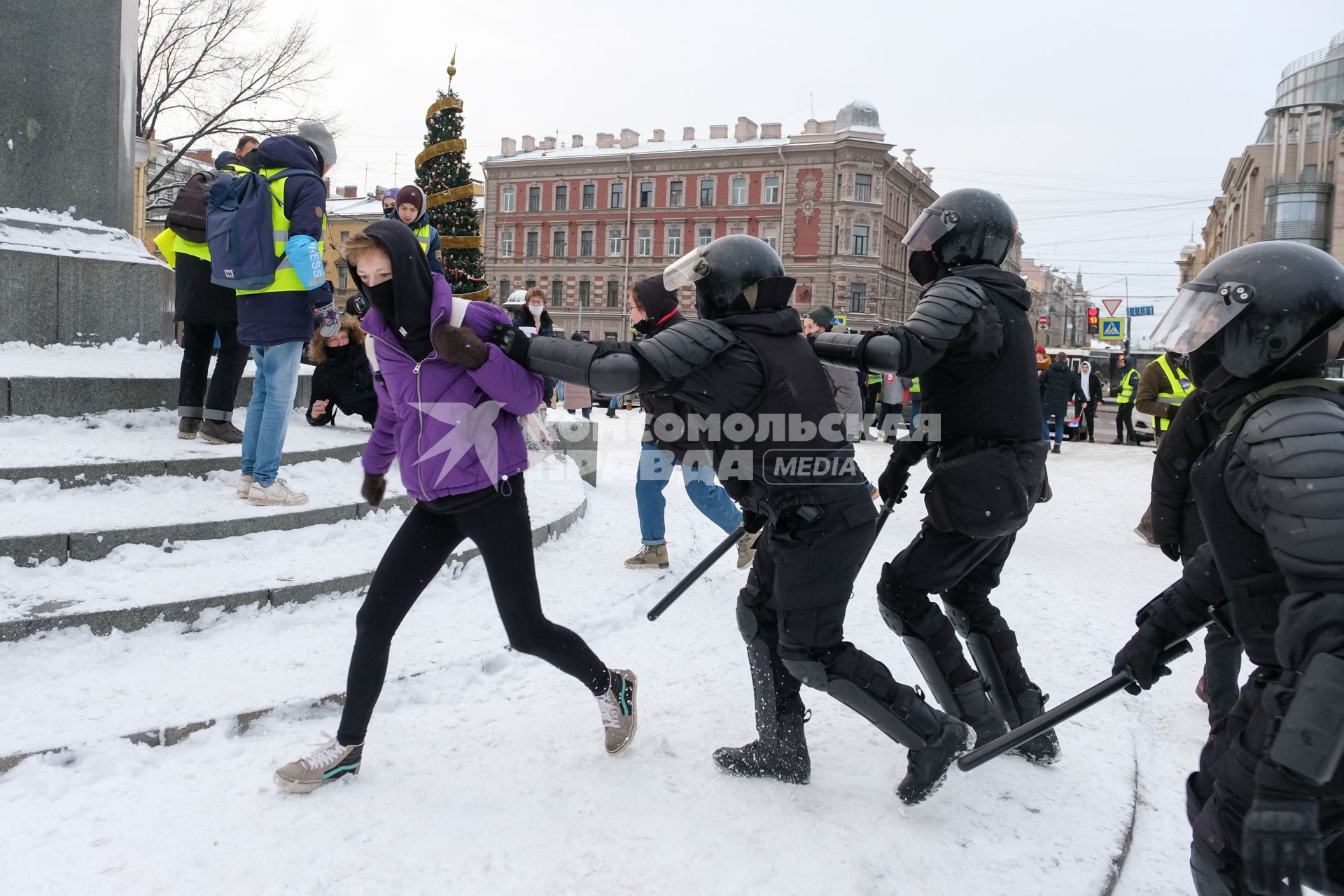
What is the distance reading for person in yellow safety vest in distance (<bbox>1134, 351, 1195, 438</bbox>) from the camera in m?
7.71

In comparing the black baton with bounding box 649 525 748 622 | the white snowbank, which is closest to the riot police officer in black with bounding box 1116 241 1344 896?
the black baton with bounding box 649 525 748 622

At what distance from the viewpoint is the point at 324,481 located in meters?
5.71

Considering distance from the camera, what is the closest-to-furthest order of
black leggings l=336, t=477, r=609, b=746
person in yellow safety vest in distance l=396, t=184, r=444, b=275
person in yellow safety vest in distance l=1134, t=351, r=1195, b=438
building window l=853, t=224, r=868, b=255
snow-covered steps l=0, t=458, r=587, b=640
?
black leggings l=336, t=477, r=609, b=746, snow-covered steps l=0, t=458, r=587, b=640, person in yellow safety vest in distance l=396, t=184, r=444, b=275, person in yellow safety vest in distance l=1134, t=351, r=1195, b=438, building window l=853, t=224, r=868, b=255

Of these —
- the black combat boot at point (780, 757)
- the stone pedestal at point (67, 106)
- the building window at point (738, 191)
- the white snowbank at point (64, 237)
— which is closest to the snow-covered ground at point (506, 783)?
the black combat boot at point (780, 757)

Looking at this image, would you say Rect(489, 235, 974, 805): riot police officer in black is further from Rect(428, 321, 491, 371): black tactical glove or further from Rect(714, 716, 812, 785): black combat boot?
Rect(714, 716, 812, 785): black combat boot

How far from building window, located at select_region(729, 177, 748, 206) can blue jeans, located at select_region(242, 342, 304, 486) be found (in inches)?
2021

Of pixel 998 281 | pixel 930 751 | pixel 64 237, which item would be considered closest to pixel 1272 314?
pixel 998 281

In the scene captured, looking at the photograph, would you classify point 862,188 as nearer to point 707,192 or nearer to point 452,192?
point 707,192

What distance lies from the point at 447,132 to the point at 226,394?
44.9 feet

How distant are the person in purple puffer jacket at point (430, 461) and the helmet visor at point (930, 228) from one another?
1505mm

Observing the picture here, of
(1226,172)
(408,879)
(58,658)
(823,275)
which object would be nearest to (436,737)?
(408,879)

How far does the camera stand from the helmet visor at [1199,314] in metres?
1.97

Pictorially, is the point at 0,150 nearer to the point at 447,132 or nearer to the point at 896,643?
the point at 896,643

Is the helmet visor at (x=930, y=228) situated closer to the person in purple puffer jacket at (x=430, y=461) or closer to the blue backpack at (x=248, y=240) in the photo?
the person in purple puffer jacket at (x=430, y=461)
